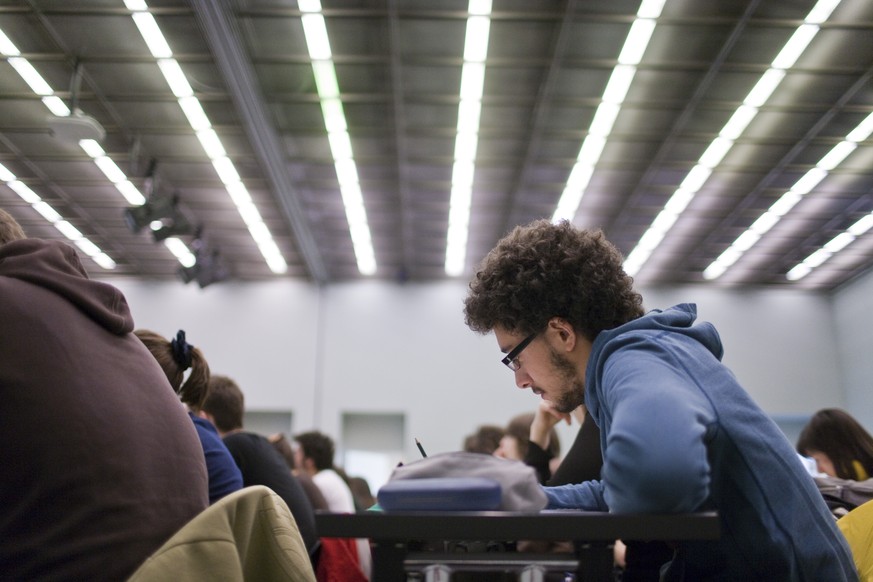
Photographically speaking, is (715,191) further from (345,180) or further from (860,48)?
(345,180)

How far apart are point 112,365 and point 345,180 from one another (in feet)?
24.8

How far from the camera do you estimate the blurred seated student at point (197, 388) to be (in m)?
2.06

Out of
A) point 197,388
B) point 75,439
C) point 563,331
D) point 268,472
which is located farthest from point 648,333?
point 268,472

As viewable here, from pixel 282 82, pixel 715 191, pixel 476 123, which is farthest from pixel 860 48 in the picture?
pixel 282 82

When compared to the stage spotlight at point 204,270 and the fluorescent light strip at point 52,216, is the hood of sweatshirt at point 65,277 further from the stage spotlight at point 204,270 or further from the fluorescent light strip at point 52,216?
the stage spotlight at point 204,270

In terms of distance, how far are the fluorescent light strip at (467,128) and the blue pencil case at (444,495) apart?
5364 mm

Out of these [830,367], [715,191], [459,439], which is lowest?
[459,439]

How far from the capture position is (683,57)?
6.23 metres

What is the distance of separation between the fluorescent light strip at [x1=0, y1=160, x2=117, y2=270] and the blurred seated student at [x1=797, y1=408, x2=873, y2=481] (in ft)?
15.3

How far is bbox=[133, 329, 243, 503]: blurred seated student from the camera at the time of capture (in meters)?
2.06

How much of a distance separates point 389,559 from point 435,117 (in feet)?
22.1

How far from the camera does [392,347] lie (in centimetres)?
1141

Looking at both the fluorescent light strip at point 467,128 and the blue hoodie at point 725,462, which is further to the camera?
the fluorescent light strip at point 467,128

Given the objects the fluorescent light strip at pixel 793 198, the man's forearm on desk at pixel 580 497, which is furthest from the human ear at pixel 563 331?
the fluorescent light strip at pixel 793 198
